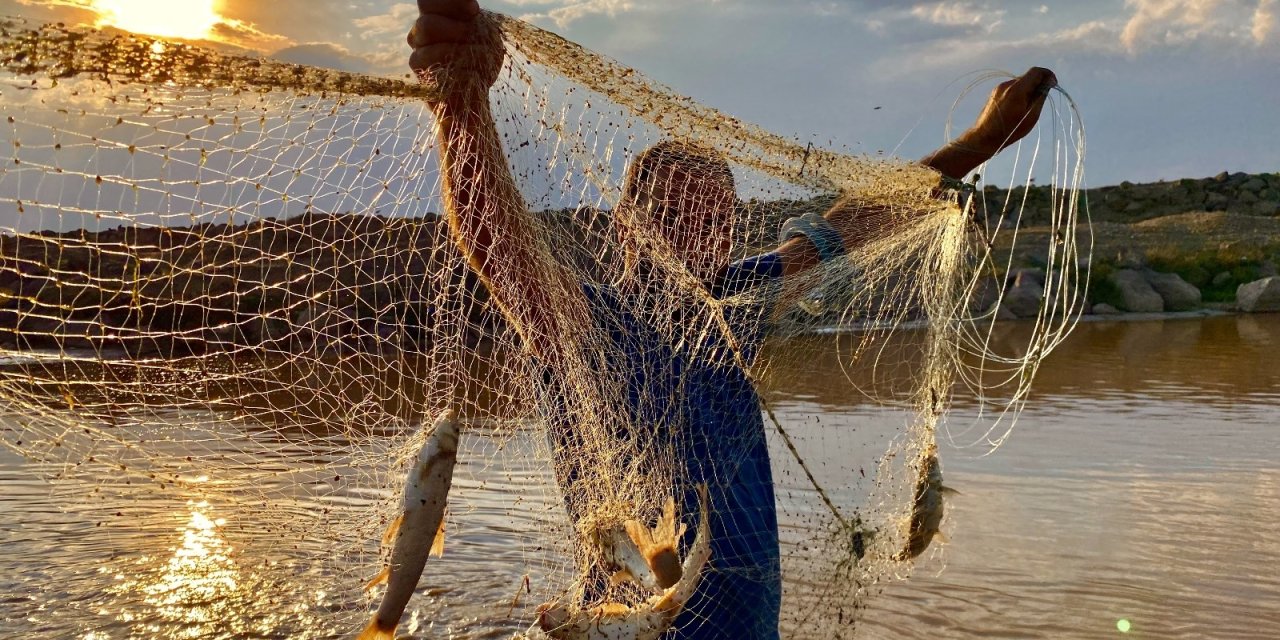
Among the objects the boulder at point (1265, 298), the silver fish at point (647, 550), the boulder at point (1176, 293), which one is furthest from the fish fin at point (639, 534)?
the boulder at point (1265, 298)

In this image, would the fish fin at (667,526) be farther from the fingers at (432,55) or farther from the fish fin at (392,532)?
the fingers at (432,55)

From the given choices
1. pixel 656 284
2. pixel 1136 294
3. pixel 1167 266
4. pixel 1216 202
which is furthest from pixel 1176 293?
pixel 656 284

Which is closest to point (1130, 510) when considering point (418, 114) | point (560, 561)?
point (560, 561)

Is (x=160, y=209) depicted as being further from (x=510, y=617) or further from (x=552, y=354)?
(x=510, y=617)

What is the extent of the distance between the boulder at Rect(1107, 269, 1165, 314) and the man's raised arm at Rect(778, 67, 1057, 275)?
22.2 m

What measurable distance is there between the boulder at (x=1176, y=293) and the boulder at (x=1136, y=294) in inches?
8.4

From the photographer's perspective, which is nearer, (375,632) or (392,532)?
(375,632)

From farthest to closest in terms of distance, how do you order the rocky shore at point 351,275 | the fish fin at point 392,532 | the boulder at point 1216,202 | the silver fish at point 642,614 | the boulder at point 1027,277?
1. the boulder at point 1216,202
2. the boulder at point 1027,277
3. the rocky shore at point 351,275
4. the fish fin at point 392,532
5. the silver fish at point 642,614

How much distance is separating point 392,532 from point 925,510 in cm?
229

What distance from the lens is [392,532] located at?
3615mm

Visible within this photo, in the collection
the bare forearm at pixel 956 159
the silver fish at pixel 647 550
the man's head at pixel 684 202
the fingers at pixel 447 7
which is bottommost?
the silver fish at pixel 647 550

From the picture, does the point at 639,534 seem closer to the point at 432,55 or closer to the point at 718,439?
the point at 718,439

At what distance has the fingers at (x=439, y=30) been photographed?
10.0ft

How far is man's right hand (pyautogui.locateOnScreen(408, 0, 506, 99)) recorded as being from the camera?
3.07 meters
